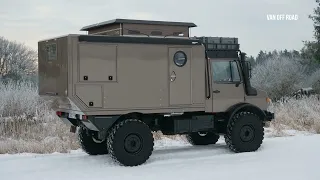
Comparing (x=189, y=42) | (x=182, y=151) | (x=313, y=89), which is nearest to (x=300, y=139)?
(x=182, y=151)

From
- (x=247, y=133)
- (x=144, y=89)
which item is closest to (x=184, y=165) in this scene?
(x=144, y=89)

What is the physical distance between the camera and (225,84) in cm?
1085

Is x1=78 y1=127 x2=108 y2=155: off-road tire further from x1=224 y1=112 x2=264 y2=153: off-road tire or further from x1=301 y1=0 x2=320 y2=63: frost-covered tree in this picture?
x1=301 y1=0 x2=320 y2=63: frost-covered tree

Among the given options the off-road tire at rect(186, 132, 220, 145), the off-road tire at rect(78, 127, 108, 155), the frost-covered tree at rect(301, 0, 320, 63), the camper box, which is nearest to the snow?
the off-road tire at rect(78, 127, 108, 155)

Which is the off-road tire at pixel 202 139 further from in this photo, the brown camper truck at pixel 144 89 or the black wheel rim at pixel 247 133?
the black wheel rim at pixel 247 133

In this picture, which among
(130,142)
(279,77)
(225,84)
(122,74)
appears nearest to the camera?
(122,74)

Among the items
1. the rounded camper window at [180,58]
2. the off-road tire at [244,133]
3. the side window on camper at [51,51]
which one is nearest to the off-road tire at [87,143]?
the side window on camper at [51,51]

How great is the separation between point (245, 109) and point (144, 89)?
3028 mm

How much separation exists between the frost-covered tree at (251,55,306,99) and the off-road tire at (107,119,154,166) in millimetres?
28967

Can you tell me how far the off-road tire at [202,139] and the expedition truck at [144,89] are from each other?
123 centimetres

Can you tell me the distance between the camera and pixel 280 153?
10500 mm

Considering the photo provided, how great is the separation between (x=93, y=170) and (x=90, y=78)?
5.88 feet

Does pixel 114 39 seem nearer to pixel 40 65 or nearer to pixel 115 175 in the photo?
pixel 40 65

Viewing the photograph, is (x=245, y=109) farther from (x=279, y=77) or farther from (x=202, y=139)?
(x=279, y=77)
